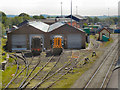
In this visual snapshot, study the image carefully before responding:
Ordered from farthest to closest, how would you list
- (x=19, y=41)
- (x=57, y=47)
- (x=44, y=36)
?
(x=44, y=36) → (x=19, y=41) → (x=57, y=47)

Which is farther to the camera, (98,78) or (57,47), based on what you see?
(57,47)

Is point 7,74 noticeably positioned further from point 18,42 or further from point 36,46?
point 18,42

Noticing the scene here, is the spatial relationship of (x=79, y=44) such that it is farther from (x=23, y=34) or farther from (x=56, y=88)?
(x=56, y=88)

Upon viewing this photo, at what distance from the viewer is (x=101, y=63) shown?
23.9 metres

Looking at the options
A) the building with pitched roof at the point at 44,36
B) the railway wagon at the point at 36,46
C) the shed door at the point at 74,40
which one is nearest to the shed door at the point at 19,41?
the building with pitched roof at the point at 44,36

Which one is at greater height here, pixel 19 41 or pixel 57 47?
pixel 19 41

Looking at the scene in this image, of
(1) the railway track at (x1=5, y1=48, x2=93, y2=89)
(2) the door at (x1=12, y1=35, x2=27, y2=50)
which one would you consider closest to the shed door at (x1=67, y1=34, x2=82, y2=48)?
(2) the door at (x1=12, y1=35, x2=27, y2=50)

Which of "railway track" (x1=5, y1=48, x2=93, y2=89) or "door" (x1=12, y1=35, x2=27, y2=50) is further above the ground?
"door" (x1=12, y1=35, x2=27, y2=50)

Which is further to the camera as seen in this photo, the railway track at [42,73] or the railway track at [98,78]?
the railway track at [42,73]

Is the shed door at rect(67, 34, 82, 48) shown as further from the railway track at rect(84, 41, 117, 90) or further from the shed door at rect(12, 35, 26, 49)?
the railway track at rect(84, 41, 117, 90)

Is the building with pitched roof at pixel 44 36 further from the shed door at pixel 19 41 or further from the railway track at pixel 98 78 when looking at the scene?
the railway track at pixel 98 78

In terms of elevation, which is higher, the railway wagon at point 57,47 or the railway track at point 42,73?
the railway wagon at point 57,47

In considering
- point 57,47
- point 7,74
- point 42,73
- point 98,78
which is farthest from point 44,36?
point 98,78

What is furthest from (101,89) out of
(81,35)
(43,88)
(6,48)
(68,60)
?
(6,48)
